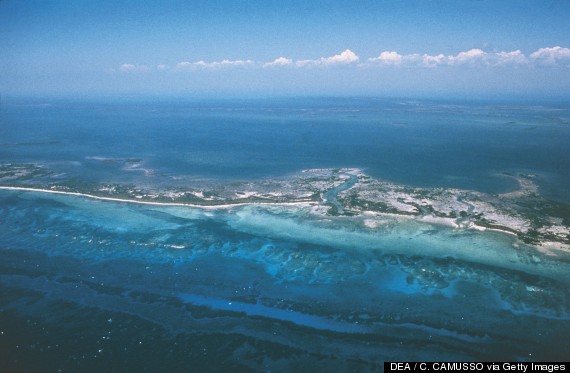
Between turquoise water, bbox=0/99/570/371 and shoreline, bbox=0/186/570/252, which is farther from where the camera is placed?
shoreline, bbox=0/186/570/252

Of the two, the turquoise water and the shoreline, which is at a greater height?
the shoreline

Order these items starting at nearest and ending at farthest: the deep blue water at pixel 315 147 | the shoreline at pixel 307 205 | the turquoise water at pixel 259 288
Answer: the turquoise water at pixel 259 288 → the shoreline at pixel 307 205 → the deep blue water at pixel 315 147

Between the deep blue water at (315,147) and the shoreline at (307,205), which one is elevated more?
the deep blue water at (315,147)

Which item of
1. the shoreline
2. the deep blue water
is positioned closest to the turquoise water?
the shoreline

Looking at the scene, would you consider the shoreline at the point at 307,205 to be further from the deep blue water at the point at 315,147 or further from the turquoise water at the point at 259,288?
the deep blue water at the point at 315,147

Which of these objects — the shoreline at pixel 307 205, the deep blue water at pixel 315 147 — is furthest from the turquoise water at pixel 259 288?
the deep blue water at pixel 315 147

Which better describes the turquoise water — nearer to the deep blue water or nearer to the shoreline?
the shoreline

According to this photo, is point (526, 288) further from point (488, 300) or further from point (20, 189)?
point (20, 189)

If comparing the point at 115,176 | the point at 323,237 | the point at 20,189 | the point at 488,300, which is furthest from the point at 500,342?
the point at 20,189

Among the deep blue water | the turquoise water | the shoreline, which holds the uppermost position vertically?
the deep blue water

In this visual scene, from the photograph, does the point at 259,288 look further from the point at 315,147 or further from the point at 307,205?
the point at 315,147

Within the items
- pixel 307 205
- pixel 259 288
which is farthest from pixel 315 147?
pixel 259 288
